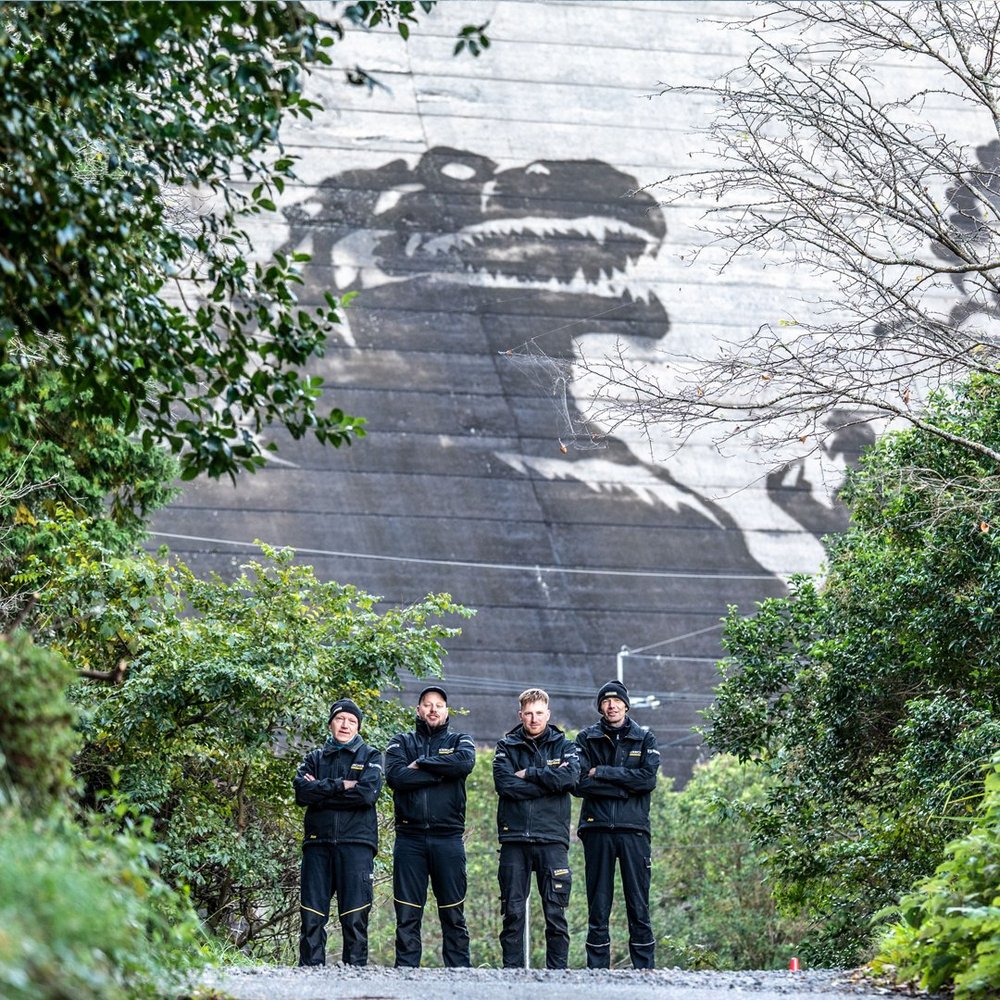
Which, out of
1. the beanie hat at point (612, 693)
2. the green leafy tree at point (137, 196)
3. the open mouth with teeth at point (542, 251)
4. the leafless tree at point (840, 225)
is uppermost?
the open mouth with teeth at point (542, 251)

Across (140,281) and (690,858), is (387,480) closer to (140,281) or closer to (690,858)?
(690,858)

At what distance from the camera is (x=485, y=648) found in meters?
39.6

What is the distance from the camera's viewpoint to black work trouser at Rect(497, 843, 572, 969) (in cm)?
892

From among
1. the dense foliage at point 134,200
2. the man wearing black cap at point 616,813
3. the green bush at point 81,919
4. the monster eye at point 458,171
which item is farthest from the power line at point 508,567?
the green bush at point 81,919

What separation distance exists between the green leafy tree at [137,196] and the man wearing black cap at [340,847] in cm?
301

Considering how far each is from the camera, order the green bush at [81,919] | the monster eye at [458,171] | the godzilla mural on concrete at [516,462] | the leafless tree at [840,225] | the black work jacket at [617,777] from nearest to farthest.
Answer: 1. the green bush at [81,919]
2. the black work jacket at [617,777]
3. the leafless tree at [840,225]
4. the godzilla mural on concrete at [516,462]
5. the monster eye at [458,171]

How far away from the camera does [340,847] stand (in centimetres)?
904

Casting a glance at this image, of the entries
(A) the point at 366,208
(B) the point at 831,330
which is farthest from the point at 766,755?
(A) the point at 366,208

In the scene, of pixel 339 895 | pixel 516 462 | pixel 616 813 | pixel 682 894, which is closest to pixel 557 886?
pixel 616 813

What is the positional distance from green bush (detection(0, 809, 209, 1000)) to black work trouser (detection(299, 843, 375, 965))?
3.74 m

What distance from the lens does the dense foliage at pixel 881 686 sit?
39.1 feet

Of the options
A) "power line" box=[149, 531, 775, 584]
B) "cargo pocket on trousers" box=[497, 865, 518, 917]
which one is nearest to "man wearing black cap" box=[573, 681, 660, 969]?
"cargo pocket on trousers" box=[497, 865, 518, 917]

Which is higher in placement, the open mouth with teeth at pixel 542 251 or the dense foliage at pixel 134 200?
the open mouth with teeth at pixel 542 251

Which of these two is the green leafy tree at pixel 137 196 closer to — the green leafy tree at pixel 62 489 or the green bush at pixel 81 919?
the green bush at pixel 81 919
